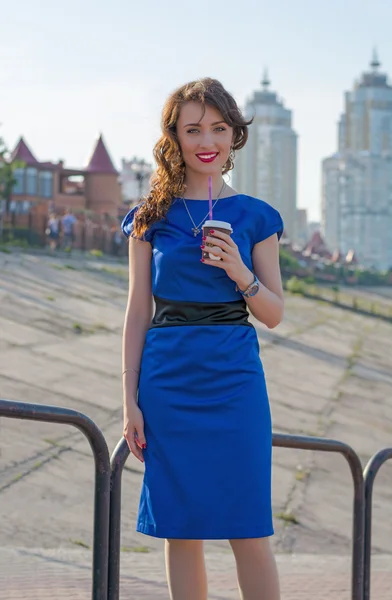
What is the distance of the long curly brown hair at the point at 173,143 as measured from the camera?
279 centimetres

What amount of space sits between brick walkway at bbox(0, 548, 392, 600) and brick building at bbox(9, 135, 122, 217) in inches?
1391

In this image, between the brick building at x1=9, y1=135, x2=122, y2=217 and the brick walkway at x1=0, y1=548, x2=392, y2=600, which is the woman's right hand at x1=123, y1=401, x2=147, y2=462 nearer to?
the brick walkway at x1=0, y1=548, x2=392, y2=600

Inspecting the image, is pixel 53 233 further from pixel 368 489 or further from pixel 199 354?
pixel 199 354

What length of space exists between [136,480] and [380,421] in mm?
5359

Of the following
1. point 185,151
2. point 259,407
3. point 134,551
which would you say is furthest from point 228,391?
point 134,551

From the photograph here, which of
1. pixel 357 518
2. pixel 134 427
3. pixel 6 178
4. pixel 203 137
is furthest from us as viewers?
pixel 6 178

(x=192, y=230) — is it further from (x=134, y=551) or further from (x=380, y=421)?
(x=380, y=421)

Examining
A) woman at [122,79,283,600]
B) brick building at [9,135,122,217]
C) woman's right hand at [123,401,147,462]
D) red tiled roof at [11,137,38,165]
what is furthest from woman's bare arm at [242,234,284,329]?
red tiled roof at [11,137,38,165]

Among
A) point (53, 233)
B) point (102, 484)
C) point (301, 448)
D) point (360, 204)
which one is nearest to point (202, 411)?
point (102, 484)

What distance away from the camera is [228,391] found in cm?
262

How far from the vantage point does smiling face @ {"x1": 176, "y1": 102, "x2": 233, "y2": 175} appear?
2799 mm

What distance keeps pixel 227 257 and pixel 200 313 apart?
176 millimetres

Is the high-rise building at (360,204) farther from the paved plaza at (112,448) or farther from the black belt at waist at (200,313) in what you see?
the black belt at waist at (200,313)

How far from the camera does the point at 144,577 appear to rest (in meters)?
4.64
